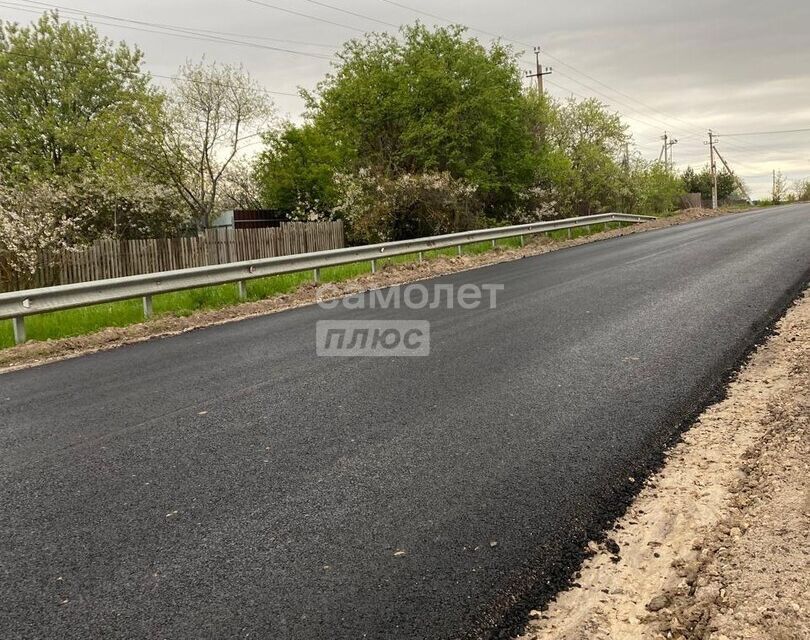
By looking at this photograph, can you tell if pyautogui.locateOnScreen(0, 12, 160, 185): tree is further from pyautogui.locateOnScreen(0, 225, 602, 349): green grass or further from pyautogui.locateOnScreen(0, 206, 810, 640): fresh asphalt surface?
pyautogui.locateOnScreen(0, 206, 810, 640): fresh asphalt surface

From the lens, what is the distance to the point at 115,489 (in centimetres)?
368

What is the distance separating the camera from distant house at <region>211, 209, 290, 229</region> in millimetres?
33219

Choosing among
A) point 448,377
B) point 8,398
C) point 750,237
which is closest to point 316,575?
point 448,377

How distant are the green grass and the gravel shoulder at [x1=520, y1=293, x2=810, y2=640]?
8777 mm

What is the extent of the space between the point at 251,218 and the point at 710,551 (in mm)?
33537

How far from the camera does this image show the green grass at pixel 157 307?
9461 millimetres

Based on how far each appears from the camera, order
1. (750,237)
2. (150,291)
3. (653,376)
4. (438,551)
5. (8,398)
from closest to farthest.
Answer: (438,551)
(653,376)
(8,398)
(150,291)
(750,237)

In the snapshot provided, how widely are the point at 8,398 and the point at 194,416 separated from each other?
2.38m

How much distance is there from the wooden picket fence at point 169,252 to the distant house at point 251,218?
9.91 meters

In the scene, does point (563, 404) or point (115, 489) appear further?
point (563, 404)

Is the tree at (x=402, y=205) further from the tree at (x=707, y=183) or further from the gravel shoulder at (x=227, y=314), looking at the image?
the tree at (x=707, y=183)

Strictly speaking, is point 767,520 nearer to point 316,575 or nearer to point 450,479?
point 450,479

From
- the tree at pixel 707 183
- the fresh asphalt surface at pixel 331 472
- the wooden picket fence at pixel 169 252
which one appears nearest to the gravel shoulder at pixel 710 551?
the fresh asphalt surface at pixel 331 472

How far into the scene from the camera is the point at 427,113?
26.2m
